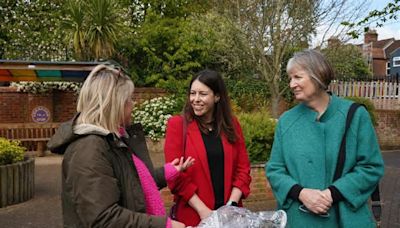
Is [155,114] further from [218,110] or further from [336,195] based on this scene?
[336,195]

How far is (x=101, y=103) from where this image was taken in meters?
2.10

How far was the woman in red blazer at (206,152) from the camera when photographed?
9.93 feet

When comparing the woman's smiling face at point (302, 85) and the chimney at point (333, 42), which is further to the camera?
the chimney at point (333, 42)

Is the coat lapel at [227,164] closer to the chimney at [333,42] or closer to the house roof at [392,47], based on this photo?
the chimney at [333,42]

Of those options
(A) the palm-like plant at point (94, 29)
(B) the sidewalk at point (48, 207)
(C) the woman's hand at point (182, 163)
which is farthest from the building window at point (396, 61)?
(C) the woman's hand at point (182, 163)

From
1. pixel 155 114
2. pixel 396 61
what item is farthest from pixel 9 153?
pixel 396 61

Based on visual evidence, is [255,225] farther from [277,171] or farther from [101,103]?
[101,103]

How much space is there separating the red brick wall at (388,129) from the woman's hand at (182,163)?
13.2 m

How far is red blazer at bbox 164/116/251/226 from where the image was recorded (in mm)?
3020

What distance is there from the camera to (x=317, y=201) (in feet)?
8.14

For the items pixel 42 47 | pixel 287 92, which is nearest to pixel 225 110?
pixel 287 92

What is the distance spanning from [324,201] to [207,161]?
871 mm

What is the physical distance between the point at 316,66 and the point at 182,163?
41.3 inches

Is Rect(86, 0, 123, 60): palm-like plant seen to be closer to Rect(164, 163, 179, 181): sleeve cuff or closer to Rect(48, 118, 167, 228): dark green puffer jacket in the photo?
Rect(164, 163, 179, 181): sleeve cuff
